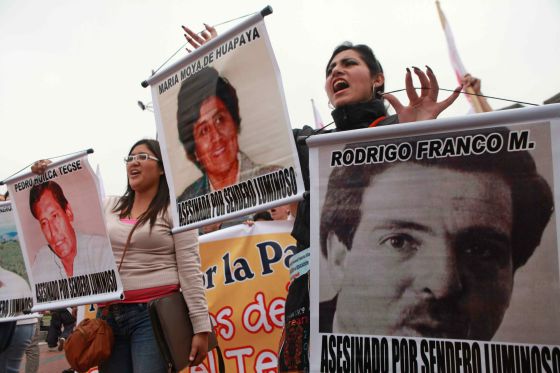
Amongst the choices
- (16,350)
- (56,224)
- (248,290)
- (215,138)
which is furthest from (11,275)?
(215,138)

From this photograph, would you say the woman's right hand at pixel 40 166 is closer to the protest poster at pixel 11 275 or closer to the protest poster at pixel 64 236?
the protest poster at pixel 64 236

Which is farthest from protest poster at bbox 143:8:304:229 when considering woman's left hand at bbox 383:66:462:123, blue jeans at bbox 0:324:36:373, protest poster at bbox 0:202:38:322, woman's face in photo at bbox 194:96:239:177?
blue jeans at bbox 0:324:36:373

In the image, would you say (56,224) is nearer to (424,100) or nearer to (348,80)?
(348,80)

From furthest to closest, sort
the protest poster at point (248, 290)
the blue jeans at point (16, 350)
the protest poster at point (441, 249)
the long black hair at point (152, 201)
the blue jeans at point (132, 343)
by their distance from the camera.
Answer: the blue jeans at point (16, 350)
the protest poster at point (248, 290)
the long black hair at point (152, 201)
the blue jeans at point (132, 343)
the protest poster at point (441, 249)

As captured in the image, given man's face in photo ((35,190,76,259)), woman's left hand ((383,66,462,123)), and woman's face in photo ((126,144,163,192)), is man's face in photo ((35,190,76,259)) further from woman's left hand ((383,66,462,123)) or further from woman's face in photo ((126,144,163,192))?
woman's left hand ((383,66,462,123))

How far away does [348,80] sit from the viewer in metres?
2.42

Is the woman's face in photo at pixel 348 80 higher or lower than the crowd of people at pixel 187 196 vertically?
higher

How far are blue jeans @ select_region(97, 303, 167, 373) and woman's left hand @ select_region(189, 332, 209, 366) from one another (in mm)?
146

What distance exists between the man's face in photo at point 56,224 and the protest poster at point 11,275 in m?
0.93

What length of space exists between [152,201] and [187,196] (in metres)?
0.56

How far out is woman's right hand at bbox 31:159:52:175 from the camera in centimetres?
334

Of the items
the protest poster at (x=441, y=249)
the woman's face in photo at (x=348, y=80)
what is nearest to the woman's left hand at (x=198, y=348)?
the protest poster at (x=441, y=249)

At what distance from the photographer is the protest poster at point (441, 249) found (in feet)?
4.91

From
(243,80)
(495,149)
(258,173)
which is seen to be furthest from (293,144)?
(495,149)
